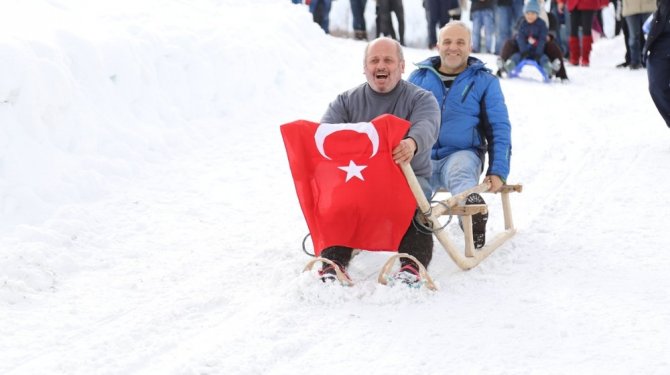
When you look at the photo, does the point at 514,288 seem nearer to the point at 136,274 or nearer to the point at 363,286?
the point at 363,286

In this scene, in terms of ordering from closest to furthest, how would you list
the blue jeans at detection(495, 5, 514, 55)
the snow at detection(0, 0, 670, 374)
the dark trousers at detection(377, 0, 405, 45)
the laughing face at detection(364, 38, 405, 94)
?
the snow at detection(0, 0, 670, 374)
the laughing face at detection(364, 38, 405, 94)
the blue jeans at detection(495, 5, 514, 55)
the dark trousers at detection(377, 0, 405, 45)

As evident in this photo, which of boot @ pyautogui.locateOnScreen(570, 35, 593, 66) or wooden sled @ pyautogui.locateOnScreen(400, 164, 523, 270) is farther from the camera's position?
boot @ pyautogui.locateOnScreen(570, 35, 593, 66)

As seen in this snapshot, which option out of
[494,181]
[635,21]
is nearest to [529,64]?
[635,21]

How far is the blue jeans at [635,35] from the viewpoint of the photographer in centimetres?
1137

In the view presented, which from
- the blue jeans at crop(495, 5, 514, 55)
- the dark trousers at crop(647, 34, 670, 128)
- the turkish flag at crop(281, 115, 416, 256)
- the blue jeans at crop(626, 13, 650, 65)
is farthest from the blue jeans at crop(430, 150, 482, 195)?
the blue jeans at crop(495, 5, 514, 55)

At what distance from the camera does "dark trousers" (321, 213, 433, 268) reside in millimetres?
3684

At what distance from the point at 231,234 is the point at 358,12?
9.62 m

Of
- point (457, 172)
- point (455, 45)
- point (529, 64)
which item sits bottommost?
point (529, 64)

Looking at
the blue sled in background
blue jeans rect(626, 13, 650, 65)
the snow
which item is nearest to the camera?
the snow

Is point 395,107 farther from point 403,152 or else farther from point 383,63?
Result: point 403,152

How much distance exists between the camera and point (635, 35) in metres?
11.5

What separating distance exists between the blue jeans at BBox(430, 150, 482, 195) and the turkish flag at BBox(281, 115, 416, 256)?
743 millimetres

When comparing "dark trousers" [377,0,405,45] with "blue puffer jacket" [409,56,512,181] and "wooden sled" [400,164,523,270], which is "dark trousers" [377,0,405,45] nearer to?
"blue puffer jacket" [409,56,512,181]

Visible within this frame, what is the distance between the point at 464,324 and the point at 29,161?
290cm
